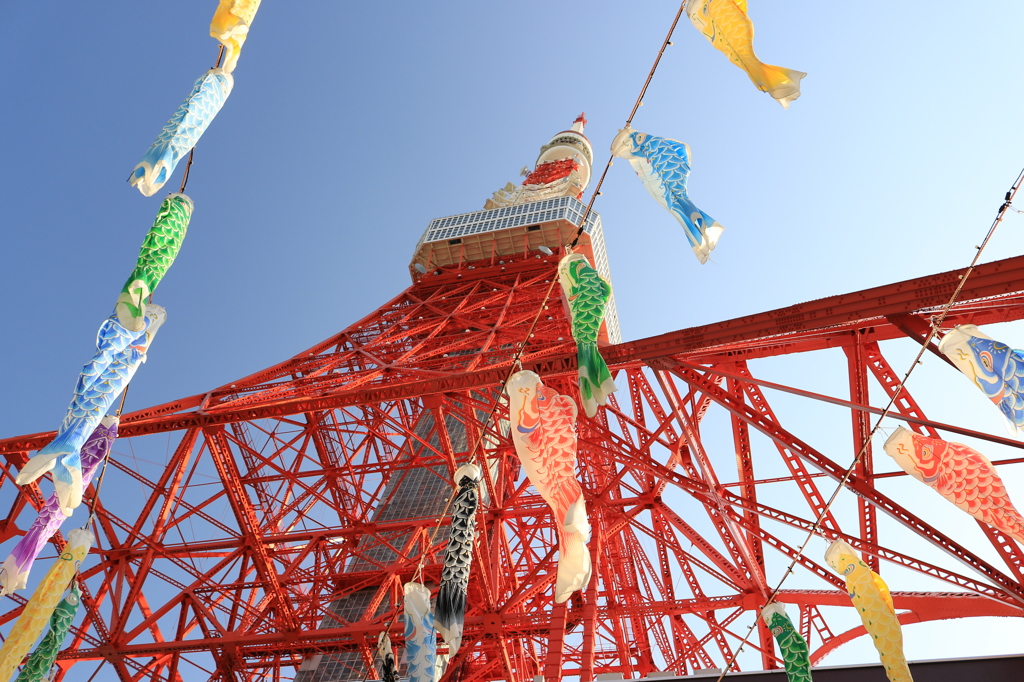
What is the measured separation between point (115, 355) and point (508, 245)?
2369 centimetres


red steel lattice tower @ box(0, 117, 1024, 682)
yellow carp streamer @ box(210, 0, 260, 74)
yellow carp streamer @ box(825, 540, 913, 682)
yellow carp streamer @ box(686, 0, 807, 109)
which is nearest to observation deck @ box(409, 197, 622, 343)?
red steel lattice tower @ box(0, 117, 1024, 682)

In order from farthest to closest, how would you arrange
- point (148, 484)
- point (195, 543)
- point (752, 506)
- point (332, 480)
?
1. point (332, 480)
2. point (195, 543)
3. point (148, 484)
4. point (752, 506)

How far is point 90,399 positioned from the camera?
419 inches

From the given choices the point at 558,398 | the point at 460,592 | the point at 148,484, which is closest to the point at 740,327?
the point at 558,398

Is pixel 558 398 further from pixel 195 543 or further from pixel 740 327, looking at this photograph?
pixel 195 543

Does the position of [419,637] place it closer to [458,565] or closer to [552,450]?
[458,565]

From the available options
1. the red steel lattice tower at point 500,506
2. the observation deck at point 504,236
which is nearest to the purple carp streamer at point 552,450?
the red steel lattice tower at point 500,506

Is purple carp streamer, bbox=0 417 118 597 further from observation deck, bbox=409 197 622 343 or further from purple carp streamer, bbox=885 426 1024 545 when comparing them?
observation deck, bbox=409 197 622 343

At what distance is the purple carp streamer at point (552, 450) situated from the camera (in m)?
8.82

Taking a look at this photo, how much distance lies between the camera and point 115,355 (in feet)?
35.8

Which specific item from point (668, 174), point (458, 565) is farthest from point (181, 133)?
point (458, 565)

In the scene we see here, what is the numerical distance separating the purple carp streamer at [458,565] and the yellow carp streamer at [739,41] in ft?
17.6

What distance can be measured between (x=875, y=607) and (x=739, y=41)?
6.19 meters

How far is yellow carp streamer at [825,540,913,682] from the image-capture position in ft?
28.2
